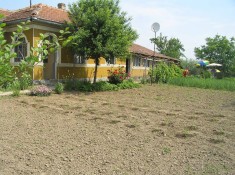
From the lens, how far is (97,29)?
13562 mm

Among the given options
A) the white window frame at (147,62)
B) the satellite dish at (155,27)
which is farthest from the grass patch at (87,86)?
the white window frame at (147,62)

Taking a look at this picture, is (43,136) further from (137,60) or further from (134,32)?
(137,60)

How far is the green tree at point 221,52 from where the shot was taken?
50.8m

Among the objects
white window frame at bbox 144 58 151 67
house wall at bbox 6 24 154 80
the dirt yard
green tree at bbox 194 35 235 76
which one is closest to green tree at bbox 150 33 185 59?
green tree at bbox 194 35 235 76

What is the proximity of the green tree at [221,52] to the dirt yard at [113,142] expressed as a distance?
46329mm

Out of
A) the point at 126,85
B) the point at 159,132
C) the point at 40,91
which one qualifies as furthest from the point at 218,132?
the point at 126,85

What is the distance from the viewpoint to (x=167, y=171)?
13.3ft

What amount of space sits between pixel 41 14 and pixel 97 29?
347 cm

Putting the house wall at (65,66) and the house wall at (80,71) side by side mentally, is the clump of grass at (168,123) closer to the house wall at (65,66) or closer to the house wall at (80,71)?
the house wall at (65,66)

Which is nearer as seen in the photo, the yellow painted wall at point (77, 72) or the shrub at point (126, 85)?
the yellow painted wall at point (77, 72)

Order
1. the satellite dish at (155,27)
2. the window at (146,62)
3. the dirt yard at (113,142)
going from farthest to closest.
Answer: the window at (146,62), the satellite dish at (155,27), the dirt yard at (113,142)

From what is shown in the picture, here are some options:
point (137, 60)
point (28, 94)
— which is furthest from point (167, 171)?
point (137, 60)

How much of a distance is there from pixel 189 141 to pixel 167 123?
1.53m

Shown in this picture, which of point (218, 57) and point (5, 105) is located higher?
point (218, 57)
